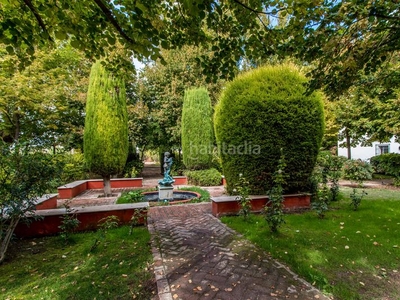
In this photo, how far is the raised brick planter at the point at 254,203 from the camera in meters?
5.86

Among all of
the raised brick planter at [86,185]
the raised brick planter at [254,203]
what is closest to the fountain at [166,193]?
the raised brick planter at [254,203]

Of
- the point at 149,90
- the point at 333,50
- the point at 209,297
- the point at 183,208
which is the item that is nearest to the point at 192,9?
the point at 333,50

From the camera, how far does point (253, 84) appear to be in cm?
628

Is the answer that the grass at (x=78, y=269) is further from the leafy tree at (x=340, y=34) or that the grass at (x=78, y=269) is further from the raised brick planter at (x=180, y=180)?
the raised brick planter at (x=180, y=180)

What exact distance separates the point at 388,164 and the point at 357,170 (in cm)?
251

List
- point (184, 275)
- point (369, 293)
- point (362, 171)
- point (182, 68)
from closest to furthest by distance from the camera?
point (369, 293) < point (184, 275) < point (362, 171) < point (182, 68)

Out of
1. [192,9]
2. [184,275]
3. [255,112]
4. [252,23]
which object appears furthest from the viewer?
[255,112]

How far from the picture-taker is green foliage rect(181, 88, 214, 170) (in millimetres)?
13969

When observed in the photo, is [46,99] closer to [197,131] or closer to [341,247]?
[197,131]

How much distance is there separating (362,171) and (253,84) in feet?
31.5

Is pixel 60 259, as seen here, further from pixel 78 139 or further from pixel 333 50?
pixel 78 139

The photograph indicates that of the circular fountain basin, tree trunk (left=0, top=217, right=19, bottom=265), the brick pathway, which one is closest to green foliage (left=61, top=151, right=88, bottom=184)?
the circular fountain basin

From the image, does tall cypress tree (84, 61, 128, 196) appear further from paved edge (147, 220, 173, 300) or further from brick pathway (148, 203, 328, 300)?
paved edge (147, 220, 173, 300)

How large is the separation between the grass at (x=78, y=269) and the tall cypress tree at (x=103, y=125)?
15.4 feet
